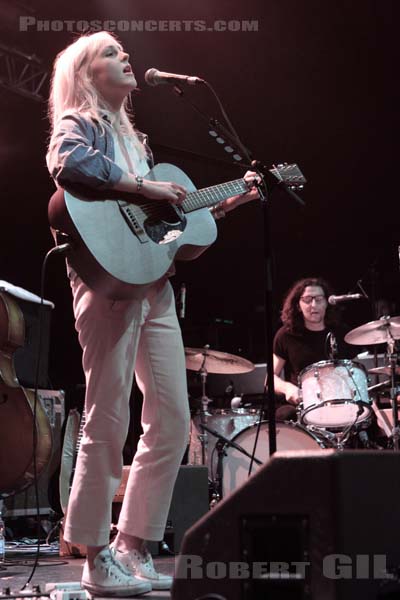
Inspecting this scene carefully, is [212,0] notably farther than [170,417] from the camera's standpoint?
Yes

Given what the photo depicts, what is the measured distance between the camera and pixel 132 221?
2.41m

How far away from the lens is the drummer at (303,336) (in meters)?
5.47

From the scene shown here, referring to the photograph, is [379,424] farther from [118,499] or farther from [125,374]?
[125,374]

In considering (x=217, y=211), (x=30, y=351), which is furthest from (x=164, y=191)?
(x=30, y=351)

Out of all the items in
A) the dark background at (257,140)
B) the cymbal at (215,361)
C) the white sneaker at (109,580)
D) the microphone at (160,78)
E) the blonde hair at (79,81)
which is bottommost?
the white sneaker at (109,580)

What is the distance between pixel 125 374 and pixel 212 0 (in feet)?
14.1

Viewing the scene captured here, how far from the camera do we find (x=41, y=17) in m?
5.86

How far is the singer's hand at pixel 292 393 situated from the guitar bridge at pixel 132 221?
3.06 meters

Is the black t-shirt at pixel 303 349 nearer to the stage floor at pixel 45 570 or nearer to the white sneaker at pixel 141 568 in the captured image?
the stage floor at pixel 45 570

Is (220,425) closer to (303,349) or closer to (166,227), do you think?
(303,349)

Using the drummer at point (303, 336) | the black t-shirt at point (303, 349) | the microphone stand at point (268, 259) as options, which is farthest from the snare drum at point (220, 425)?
the microphone stand at point (268, 259)

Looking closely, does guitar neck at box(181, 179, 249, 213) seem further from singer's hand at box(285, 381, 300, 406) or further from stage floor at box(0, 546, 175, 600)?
singer's hand at box(285, 381, 300, 406)

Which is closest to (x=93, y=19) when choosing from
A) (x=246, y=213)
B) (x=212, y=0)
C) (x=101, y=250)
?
(x=212, y=0)

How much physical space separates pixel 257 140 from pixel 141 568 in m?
6.04
